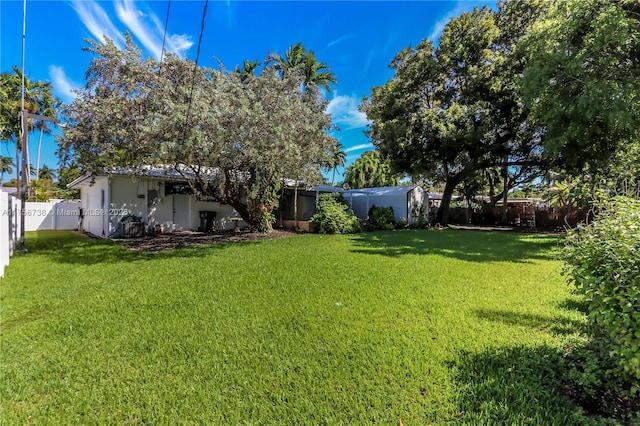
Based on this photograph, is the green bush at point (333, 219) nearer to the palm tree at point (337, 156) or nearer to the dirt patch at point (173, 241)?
the palm tree at point (337, 156)

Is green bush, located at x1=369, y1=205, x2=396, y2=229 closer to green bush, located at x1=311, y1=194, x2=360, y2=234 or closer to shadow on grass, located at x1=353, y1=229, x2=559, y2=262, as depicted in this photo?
green bush, located at x1=311, y1=194, x2=360, y2=234

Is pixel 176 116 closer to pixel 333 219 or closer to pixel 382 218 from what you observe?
pixel 333 219

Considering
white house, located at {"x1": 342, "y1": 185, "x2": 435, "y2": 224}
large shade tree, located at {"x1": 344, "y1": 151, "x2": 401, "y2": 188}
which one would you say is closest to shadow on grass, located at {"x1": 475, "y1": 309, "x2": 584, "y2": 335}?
white house, located at {"x1": 342, "y1": 185, "x2": 435, "y2": 224}

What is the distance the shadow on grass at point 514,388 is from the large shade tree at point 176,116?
6999 mm

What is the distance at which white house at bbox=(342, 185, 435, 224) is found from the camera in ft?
57.5

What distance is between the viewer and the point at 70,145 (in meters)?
8.59

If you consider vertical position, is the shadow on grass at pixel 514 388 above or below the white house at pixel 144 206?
below

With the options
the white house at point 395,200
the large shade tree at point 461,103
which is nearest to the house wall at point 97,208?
the white house at point 395,200

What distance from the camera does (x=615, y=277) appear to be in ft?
6.56

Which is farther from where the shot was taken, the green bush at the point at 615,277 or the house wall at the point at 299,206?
the house wall at the point at 299,206

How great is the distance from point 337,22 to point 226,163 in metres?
5.56

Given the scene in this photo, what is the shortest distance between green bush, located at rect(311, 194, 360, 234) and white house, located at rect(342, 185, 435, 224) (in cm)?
371

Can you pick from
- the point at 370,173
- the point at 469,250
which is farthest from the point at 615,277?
the point at 370,173

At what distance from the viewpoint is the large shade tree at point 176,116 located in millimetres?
7605
